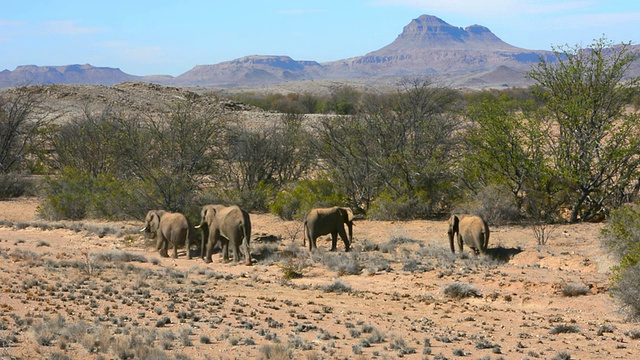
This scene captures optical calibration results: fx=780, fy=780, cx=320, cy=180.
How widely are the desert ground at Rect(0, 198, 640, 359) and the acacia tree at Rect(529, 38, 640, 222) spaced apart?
2.78 meters

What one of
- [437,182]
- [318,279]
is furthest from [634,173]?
[318,279]

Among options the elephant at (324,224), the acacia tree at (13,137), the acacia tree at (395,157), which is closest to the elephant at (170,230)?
the elephant at (324,224)

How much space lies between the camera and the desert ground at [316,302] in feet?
33.2

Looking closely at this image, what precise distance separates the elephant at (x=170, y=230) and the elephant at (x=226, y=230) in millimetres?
421

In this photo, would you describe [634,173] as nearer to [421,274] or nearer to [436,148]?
[436,148]

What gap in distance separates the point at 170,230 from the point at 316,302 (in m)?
6.32

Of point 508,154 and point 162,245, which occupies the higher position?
point 508,154

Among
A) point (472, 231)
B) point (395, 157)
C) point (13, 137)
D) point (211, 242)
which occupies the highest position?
point (13, 137)

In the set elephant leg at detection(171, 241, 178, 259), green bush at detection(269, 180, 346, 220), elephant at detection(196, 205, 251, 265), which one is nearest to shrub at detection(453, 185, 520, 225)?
green bush at detection(269, 180, 346, 220)

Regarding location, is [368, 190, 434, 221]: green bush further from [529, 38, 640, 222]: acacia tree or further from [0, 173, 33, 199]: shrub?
[0, 173, 33, 199]: shrub

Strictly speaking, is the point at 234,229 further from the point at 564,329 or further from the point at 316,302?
the point at 564,329

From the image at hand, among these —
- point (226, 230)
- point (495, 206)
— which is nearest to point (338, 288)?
point (226, 230)

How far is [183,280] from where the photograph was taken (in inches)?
595

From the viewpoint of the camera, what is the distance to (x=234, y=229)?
17.5 m
